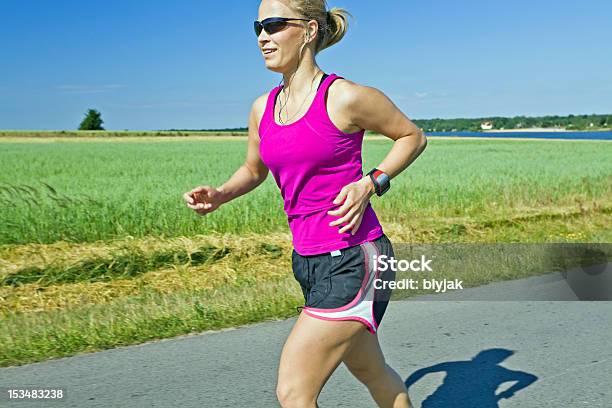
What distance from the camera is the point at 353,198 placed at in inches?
95.7

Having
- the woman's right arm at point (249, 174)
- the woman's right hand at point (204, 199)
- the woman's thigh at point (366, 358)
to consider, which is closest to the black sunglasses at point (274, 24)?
the woman's right arm at point (249, 174)

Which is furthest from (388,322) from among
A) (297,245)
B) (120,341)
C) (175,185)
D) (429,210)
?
(175,185)

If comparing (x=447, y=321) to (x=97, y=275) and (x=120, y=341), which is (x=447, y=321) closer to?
(x=120, y=341)

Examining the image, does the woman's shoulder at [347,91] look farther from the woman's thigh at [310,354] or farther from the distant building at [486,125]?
the distant building at [486,125]

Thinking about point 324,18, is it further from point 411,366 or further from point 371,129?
point 411,366

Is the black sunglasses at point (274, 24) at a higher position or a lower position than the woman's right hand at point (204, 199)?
higher

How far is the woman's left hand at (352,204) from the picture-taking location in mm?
2428

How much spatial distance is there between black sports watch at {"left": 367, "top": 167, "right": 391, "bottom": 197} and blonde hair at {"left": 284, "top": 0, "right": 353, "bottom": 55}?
18.8 inches

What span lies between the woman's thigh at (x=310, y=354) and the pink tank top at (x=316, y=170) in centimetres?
25

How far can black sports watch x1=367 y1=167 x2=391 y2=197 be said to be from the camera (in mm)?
2539

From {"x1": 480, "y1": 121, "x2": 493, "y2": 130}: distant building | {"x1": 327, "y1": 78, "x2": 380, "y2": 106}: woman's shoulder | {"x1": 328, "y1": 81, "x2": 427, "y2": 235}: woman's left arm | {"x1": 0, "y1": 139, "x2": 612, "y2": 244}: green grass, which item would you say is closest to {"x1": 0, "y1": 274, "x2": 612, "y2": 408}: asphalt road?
{"x1": 328, "y1": 81, "x2": 427, "y2": 235}: woman's left arm

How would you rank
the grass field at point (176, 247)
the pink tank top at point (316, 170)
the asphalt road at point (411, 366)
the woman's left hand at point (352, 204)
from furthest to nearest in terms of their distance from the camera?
the grass field at point (176, 247) → the asphalt road at point (411, 366) → the pink tank top at point (316, 170) → the woman's left hand at point (352, 204)

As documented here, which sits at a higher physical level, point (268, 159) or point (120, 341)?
point (268, 159)

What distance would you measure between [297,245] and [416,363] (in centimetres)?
219
